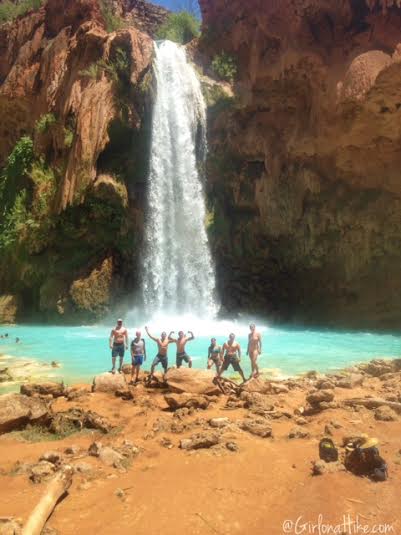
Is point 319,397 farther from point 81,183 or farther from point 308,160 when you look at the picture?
point 81,183

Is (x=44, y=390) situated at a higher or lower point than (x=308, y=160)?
lower

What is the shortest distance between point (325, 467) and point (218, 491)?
1.24 meters

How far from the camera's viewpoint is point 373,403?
673cm

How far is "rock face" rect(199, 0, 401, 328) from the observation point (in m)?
17.1

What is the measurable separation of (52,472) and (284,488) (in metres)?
2.43

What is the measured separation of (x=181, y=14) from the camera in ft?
98.5

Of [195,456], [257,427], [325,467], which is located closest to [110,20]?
[257,427]

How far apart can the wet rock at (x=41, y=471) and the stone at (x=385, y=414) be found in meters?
4.43

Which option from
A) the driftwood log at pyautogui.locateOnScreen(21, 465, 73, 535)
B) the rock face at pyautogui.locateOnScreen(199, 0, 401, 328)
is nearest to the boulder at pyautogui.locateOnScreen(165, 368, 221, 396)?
the driftwood log at pyautogui.locateOnScreen(21, 465, 73, 535)

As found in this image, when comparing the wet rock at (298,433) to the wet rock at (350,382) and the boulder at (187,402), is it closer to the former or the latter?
the boulder at (187,402)

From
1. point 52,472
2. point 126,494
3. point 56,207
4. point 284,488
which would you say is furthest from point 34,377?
point 56,207

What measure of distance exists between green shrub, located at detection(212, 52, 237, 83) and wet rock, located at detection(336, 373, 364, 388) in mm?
18911

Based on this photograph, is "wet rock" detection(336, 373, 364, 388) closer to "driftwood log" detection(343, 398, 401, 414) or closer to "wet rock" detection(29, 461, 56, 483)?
"driftwood log" detection(343, 398, 401, 414)

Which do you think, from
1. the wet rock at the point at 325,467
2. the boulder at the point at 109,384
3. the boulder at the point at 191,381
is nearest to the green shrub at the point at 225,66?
the boulder at the point at 191,381
